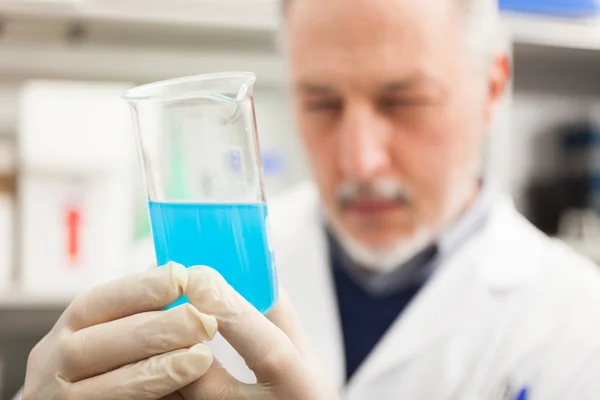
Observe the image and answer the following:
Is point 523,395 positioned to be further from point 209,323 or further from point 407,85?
point 209,323

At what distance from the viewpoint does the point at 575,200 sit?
2.20 m

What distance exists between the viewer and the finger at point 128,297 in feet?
1.92

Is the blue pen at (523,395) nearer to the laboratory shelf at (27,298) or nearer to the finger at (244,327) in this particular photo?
the finger at (244,327)

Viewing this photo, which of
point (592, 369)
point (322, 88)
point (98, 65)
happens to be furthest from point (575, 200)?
point (98, 65)

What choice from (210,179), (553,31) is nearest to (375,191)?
(210,179)

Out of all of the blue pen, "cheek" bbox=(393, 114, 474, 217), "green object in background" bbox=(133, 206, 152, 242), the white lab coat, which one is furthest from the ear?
"green object in background" bbox=(133, 206, 152, 242)

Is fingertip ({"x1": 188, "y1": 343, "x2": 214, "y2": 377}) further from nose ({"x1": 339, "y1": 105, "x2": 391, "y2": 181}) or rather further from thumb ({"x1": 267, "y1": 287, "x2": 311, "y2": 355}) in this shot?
nose ({"x1": 339, "y1": 105, "x2": 391, "y2": 181})

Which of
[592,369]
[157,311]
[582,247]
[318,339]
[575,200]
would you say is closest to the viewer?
[157,311]

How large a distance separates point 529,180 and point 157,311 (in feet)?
6.55

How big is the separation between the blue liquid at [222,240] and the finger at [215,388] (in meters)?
0.10

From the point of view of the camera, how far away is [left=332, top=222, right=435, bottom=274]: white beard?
1287 millimetres

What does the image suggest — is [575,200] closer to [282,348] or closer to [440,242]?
[440,242]

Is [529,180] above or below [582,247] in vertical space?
above

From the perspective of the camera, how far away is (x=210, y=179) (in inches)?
26.4
